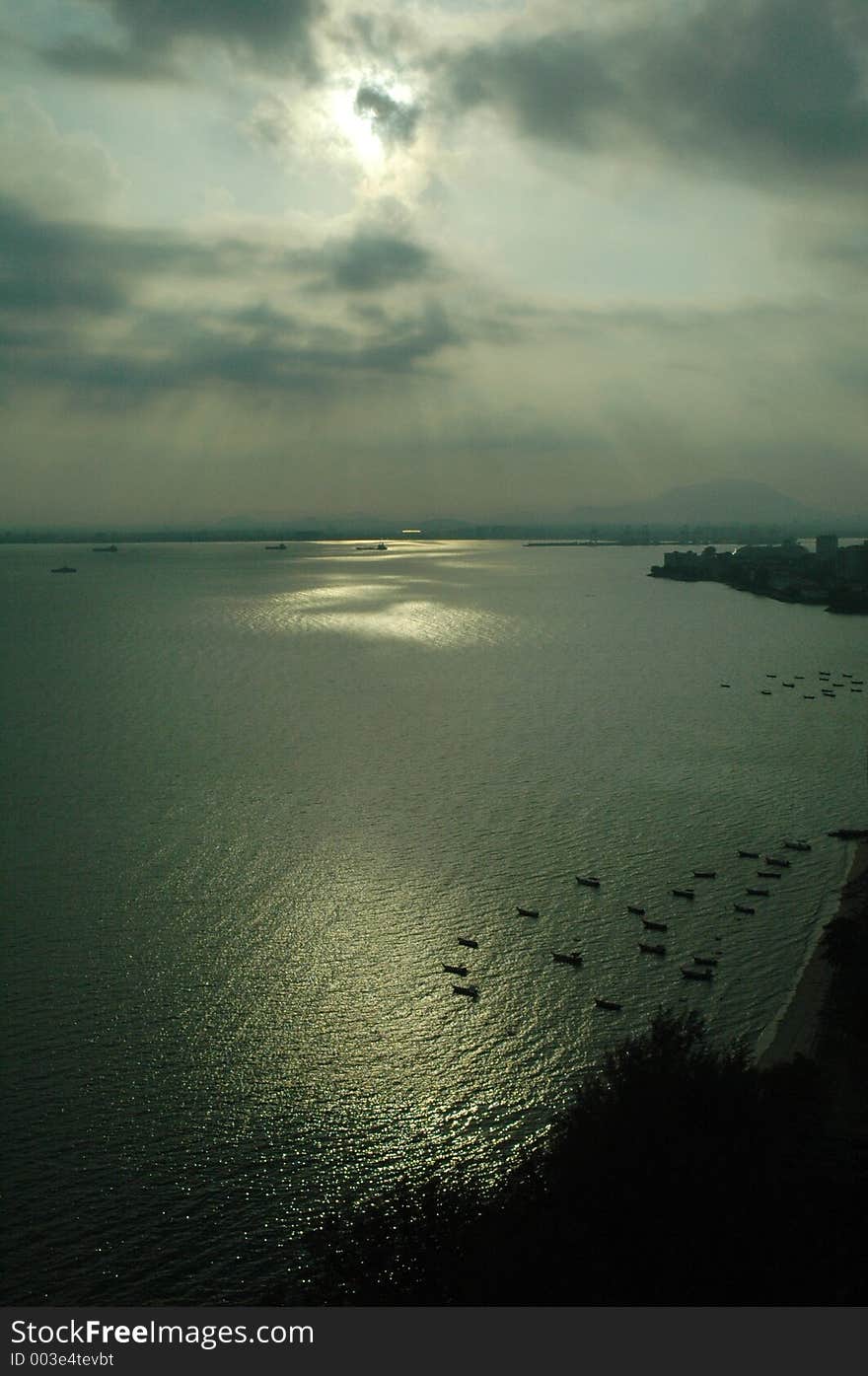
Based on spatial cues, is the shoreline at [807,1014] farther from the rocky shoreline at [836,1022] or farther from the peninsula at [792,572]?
the peninsula at [792,572]

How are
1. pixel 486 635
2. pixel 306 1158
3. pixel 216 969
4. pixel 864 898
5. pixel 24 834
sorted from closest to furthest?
pixel 306 1158
pixel 216 969
pixel 864 898
pixel 24 834
pixel 486 635

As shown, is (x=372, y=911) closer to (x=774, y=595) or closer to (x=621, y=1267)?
(x=621, y=1267)

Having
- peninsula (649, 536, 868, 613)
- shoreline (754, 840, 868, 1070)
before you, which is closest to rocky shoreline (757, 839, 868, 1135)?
shoreline (754, 840, 868, 1070)

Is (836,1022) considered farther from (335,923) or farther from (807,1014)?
(335,923)

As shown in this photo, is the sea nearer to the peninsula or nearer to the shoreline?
the shoreline
